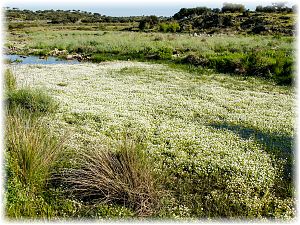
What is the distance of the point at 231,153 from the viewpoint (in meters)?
12.4

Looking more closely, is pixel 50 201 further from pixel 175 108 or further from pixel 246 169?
pixel 175 108

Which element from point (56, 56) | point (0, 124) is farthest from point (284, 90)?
point (56, 56)

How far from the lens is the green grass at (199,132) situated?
9.75 meters

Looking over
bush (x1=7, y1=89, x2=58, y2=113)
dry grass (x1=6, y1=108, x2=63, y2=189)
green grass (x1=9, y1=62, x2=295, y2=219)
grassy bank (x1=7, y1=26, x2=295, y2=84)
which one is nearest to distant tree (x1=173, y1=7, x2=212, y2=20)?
grassy bank (x1=7, y1=26, x2=295, y2=84)

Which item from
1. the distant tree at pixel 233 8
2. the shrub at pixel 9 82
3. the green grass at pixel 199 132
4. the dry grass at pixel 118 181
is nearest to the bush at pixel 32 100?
the green grass at pixel 199 132

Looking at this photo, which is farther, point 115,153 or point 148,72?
point 148,72

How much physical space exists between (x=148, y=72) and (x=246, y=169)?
20.0 meters

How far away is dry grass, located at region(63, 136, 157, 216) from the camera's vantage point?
912 cm

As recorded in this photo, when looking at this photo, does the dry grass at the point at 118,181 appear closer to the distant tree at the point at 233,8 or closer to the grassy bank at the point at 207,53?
the grassy bank at the point at 207,53

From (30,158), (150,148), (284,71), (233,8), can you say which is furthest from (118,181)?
(233,8)

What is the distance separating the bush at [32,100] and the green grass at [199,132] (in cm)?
68

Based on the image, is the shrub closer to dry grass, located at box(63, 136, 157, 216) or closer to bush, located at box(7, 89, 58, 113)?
bush, located at box(7, 89, 58, 113)

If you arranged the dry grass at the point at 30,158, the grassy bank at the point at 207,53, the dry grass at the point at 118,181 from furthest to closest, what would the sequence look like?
the grassy bank at the point at 207,53 → the dry grass at the point at 30,158 → the dry grass at the point at 118,181

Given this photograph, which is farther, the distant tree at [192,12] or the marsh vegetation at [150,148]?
the distant tree at [192,12]
